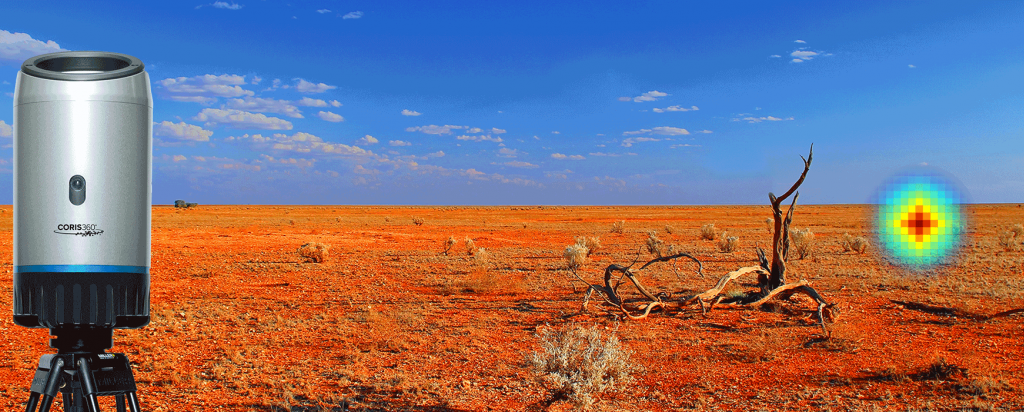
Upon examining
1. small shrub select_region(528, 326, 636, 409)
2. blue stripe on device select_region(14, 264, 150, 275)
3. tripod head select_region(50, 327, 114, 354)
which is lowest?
small shrub select_region(528, 326, 636, 409)

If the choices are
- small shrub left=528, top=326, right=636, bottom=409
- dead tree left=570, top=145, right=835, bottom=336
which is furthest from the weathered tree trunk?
small shrub left=528, top=326, right=636, bottom=409

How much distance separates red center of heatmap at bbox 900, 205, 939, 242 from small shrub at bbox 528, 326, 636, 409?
20713 mm

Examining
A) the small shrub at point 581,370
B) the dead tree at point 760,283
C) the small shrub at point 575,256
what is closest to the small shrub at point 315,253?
the small shrub at point 575,256

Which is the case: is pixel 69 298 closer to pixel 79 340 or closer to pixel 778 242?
pixel 79 340

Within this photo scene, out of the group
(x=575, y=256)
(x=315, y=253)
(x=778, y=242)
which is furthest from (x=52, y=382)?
(x=315, y=253)

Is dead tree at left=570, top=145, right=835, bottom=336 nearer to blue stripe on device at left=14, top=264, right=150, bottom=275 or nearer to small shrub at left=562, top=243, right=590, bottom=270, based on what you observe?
small shrub at left=562, top=243, right=590, bottom=270

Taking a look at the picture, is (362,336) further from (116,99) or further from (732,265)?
(732,265)

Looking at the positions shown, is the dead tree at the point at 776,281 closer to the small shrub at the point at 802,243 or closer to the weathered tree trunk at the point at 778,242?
the weathered tree trunk at the point at 778,242

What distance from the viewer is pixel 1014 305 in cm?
949

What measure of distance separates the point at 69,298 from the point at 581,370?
161 inches

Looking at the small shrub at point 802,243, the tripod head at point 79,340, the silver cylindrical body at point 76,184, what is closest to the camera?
the silver cylindrical body at point 76,184

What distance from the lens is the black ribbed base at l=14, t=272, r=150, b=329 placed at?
1.69m

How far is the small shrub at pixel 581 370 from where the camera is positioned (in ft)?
16.1

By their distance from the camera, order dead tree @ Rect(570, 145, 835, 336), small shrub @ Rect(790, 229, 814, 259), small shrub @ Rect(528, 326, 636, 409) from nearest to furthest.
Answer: small shrub @ Rect(528, 326, 636, 409), dead tree @ Rect(570, 145, 835, 336), small shrub @ Rect(790, 229, 814, 259)
